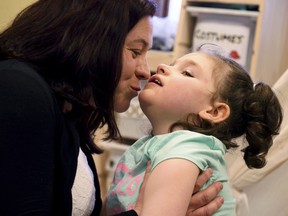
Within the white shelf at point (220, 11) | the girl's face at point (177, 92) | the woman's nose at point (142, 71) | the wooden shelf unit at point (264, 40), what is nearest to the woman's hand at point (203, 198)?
the girl's face at point (177, 92)

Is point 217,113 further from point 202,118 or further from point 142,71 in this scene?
point 142,71

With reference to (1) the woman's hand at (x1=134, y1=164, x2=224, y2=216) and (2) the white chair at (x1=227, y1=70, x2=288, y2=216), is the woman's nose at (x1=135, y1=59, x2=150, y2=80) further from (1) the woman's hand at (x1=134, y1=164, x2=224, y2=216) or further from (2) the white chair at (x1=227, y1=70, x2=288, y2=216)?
(2) the white chair at (x1=227, y1=70, x2=288, y2=216)

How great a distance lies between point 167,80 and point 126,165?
0.80 ft

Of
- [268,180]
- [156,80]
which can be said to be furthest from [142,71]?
[268,180]

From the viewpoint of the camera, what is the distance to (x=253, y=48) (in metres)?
1.75

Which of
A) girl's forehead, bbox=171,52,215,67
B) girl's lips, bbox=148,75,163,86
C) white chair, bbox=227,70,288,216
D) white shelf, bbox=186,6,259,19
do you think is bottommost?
white chair, bbox=227,70,288,216

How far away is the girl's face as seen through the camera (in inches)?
41.6

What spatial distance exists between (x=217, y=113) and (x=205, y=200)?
231 millimetres

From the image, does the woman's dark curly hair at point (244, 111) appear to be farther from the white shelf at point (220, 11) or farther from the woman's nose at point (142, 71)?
the white shelf at point (220, 11)

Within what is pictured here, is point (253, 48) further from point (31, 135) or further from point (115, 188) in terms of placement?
point (31, 135)

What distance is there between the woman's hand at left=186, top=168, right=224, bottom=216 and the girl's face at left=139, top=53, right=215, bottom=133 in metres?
0.18

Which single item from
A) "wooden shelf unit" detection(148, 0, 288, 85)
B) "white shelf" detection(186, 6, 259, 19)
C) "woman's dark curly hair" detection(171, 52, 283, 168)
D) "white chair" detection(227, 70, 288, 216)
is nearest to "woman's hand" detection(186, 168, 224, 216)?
"woman's dark curly hair" detection(171, 52, 283, 168)

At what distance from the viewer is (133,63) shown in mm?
1059

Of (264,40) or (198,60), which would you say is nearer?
(198,60)
